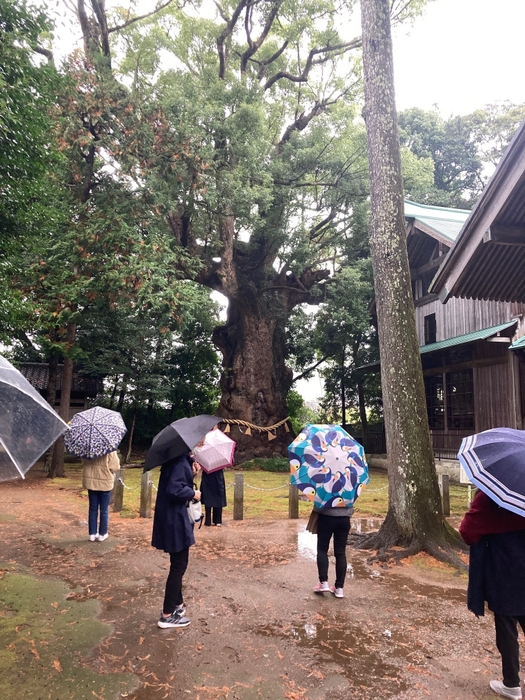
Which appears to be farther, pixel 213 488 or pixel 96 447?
pixel 213 488

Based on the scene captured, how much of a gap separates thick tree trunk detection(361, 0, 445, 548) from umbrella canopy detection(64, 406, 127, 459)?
156 inches

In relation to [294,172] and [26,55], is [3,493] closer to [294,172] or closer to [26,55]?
[26,55]

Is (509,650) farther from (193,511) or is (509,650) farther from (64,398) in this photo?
(64,398)

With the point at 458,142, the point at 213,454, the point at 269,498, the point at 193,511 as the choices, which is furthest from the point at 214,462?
the point at 458,142

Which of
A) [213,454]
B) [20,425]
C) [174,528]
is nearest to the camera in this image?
[20,425]

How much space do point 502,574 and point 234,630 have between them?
7.58ft

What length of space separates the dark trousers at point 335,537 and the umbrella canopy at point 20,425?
8.95 ft

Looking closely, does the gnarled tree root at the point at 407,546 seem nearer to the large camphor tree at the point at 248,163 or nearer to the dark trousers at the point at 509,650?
the dark trousers at the point at 509,650

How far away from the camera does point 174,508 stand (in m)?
4.32

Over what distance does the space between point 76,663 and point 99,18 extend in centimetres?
1729

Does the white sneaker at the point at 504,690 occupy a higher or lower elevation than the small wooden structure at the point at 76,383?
lower

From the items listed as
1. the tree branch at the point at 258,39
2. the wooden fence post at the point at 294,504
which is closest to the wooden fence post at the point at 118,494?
the wooden fence post at the point at 294,504

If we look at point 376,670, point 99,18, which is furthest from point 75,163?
point 376,670

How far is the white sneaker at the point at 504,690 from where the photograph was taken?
10.6 feet
